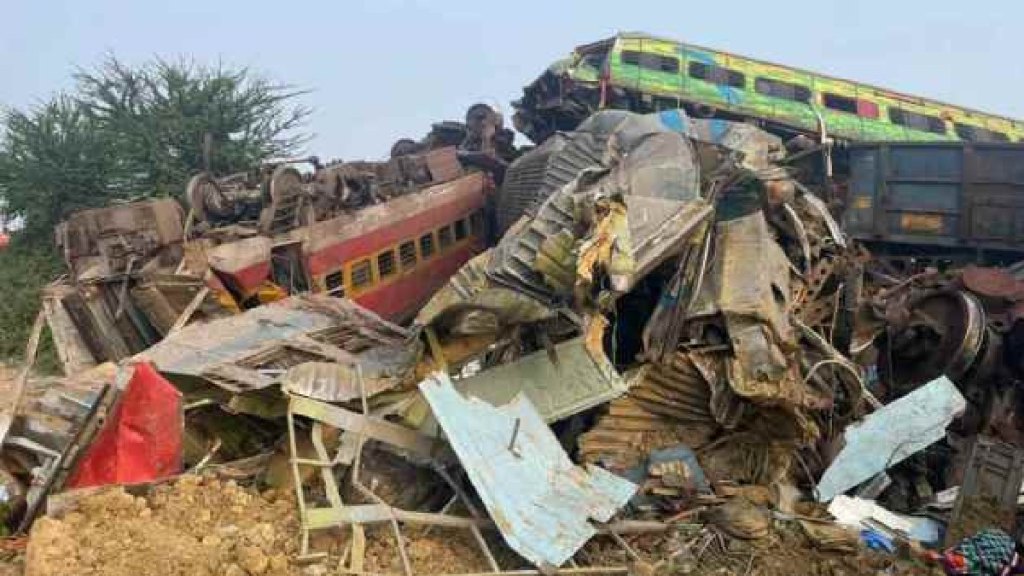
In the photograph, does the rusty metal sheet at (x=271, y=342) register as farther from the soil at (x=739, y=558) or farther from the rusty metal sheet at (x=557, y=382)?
the soil at (x=739, y=558)

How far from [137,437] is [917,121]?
717 inches

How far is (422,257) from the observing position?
41.2 ft

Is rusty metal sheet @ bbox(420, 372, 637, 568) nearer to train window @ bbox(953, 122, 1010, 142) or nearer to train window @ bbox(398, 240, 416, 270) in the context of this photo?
A: train window @ bbox(398, 240, 416, 270)

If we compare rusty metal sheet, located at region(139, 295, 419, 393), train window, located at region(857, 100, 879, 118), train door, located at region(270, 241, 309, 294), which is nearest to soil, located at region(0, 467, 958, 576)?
rusty metal sheet, located at region(139, 295, 419, 393)

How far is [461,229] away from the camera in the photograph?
13.6m

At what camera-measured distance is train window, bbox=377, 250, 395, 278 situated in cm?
1173

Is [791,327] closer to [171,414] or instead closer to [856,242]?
[171,414]

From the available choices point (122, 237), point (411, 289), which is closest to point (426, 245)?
point (411, 289)

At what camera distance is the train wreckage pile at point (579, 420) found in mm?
5336

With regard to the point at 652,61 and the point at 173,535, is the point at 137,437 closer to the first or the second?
the point at 173,535

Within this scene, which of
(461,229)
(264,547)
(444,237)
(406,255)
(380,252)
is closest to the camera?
(264,547)

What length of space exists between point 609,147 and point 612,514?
548 centimetres

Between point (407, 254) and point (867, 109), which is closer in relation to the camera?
point (407, 254)

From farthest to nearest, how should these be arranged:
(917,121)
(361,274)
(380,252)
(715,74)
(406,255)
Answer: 1. (917,121)
2. (715,74)
3. (406,255)
4. (380,252)
5. (361,274)
